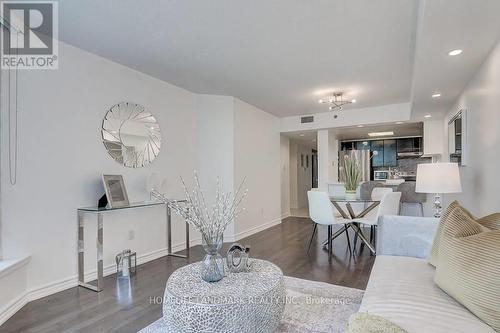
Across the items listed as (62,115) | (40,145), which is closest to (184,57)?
(62,115)

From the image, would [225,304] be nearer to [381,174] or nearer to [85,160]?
[85,160]

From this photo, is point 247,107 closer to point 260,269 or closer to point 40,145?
point 40,145

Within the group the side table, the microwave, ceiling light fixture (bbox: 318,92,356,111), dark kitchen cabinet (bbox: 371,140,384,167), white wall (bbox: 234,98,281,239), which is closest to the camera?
the side table

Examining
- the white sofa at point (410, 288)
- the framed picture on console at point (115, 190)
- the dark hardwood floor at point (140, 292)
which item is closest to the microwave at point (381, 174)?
the dark hardwood floor at point (140, 292)

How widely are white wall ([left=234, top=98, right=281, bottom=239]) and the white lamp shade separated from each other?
9.29 ft

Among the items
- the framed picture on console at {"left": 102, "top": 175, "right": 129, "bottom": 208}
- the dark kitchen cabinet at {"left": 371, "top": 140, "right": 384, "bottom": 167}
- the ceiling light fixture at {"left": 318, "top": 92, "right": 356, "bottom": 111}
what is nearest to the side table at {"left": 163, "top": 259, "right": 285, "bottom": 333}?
the framed picture on console at {"left": 102, "top": 175, "right": 129, "bottom": 208}

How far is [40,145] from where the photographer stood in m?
2.65

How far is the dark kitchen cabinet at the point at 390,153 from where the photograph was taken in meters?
8.58

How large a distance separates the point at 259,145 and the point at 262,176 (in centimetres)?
64

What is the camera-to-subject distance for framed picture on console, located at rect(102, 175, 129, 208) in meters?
3.02

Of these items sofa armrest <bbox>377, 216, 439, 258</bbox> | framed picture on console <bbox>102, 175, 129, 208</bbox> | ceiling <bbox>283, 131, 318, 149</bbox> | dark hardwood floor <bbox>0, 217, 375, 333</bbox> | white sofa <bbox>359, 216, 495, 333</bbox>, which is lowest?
dark hardwood floor <bbox>0, 217, 375, 333</bbox>

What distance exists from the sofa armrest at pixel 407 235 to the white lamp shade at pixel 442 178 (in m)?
0.74

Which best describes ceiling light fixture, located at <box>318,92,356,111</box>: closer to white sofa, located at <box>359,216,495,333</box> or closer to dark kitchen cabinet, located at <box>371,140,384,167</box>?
white sofa, located at <box>359,216,495,333</box>

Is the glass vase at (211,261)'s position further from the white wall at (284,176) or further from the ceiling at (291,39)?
the white wall at (284,176)
